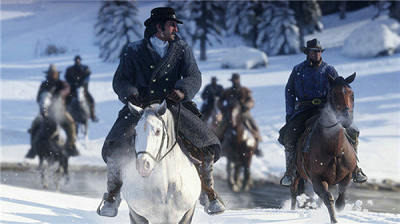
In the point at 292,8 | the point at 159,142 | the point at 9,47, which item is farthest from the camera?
the point at 9,47

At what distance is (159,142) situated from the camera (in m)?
5.55

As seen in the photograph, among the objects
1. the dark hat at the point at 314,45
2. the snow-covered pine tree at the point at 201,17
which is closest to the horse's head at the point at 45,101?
the dark hat at the point at 314,45

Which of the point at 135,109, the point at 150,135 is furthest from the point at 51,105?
the point at 150,135

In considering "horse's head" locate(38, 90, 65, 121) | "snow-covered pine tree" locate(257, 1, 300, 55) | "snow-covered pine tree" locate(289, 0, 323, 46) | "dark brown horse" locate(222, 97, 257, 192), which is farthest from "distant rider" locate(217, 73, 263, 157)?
"snow-covered pine tree" locate(257, 1, 300, 55)

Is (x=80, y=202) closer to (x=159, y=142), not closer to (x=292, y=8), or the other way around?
(x=159, y=142)

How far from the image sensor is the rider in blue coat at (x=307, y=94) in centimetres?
878

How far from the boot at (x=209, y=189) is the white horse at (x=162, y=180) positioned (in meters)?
0.26

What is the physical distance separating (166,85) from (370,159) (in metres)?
13.8

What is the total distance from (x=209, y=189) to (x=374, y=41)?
25071mm

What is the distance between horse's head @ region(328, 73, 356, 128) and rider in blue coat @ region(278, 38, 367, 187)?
0.73m

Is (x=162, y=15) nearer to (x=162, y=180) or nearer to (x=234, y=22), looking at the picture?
(x=162, y=180)

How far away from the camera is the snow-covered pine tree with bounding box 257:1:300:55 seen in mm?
31484

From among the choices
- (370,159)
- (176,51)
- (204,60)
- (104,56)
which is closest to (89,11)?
(104,56)

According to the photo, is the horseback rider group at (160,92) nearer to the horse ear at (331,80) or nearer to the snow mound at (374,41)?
the horse ear at (331,80)
